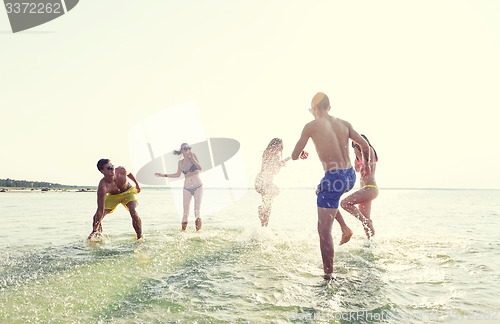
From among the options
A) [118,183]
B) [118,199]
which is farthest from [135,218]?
[118,183]

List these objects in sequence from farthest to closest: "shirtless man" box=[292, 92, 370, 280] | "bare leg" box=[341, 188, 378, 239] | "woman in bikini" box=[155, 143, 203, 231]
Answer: "woman in bikini" box=[155, 143, 203, 231] → "bare leg" box=[341, 188, 378, 239] → "shirtless man" box=[292, 92, 370, 280]

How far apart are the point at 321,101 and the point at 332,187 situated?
135 cm

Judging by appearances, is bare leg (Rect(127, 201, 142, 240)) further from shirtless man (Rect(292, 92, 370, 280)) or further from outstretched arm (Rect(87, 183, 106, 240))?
shirtless man (Rect(292, 92, 370, 280))

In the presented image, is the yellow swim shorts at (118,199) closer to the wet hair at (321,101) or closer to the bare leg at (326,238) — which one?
the bare leg at (326,238)

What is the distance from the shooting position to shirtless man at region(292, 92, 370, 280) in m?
5.34

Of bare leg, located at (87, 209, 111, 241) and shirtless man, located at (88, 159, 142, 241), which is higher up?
shirtless man, located at (88, 159, 142, 241)

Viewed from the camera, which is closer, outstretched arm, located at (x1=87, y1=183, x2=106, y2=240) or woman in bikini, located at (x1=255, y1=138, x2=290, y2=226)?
outstretched arm, located at (x1=87, y1=183, x2=106, y2=240)

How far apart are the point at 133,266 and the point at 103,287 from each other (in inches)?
47.3

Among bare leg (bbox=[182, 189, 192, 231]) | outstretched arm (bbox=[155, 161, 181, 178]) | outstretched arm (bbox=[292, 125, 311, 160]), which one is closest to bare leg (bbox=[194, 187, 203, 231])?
bare leg (bbox=[182, 189, 192, 231])

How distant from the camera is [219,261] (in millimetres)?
6324

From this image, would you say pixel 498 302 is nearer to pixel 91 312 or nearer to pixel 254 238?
pixel 91 312

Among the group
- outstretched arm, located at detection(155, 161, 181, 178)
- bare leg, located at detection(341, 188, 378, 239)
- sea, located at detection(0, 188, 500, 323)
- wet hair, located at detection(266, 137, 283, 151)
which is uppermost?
wet hair, located at detection(266, 137, 283, 151)

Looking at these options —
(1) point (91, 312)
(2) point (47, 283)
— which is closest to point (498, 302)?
(1) point (91, 312)

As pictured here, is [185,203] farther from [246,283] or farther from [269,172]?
[246,283]
